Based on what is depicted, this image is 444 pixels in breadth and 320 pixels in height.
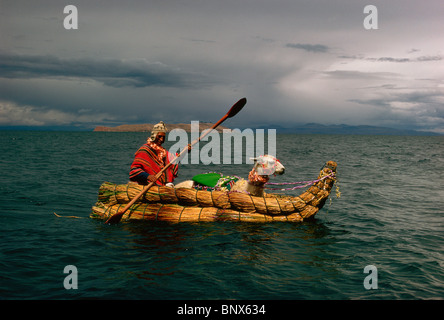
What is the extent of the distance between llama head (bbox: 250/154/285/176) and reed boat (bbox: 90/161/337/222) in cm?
79

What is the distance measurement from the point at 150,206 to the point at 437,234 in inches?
332

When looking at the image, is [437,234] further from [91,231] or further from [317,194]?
[91,231]

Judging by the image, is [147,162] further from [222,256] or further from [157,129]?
[222,256]

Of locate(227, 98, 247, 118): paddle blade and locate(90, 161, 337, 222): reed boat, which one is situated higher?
locate(227, 98, 247, 118): paddle blade

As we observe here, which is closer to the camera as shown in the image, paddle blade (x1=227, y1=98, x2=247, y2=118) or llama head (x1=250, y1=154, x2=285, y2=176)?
llama head (x1=250, y1=154, x2=285, y2=176)

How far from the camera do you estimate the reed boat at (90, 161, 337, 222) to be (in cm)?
975

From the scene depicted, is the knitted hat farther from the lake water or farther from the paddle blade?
the lake water

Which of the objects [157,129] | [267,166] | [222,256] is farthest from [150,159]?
[222,256]

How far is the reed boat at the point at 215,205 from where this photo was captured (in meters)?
9.75

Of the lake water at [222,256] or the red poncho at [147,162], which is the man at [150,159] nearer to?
the red poncho at [147,162]

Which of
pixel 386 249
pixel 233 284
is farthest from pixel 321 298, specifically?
pixel 386 249

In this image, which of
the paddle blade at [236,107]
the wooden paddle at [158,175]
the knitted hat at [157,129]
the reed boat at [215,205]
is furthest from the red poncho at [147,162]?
A: the paddle blade at [236,107]

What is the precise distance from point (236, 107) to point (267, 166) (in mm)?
2135

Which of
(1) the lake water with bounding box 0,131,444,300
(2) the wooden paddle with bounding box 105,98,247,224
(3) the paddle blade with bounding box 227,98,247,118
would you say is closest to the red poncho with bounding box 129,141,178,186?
(2) the wooden paddle with bounding box 105,98,247,224
